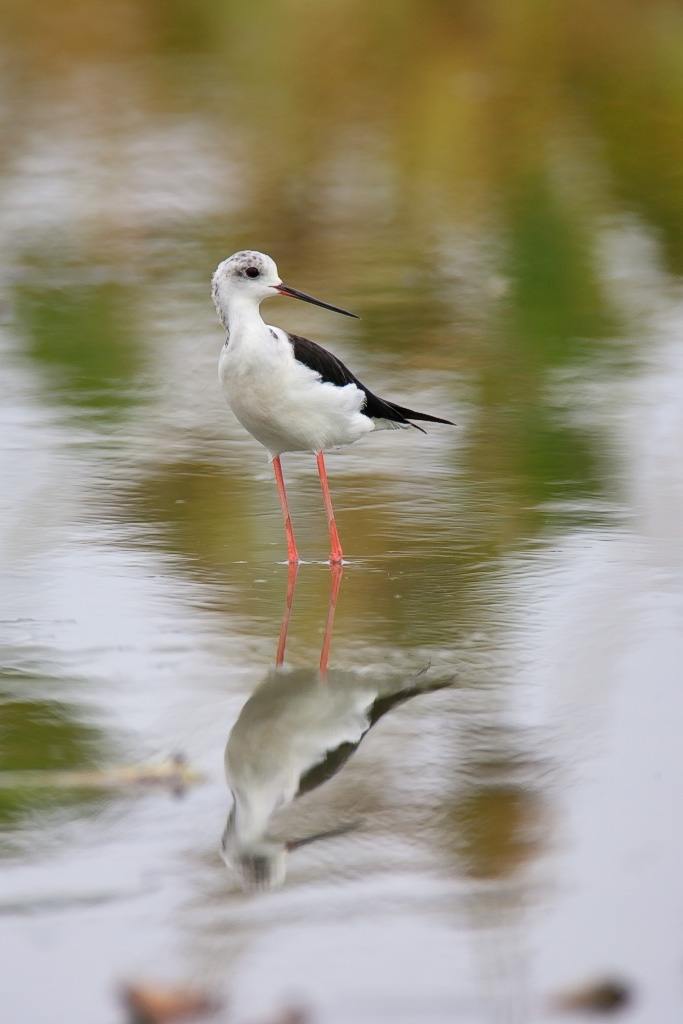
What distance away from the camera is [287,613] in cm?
547

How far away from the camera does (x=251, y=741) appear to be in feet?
14.3

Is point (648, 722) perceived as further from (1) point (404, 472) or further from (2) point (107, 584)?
(1) point (404, 472)

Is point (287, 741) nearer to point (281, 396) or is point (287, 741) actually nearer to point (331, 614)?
point (331, 614)

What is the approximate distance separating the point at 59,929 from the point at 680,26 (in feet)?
53.2

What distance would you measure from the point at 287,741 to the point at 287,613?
1.14m

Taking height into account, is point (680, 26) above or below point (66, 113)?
above

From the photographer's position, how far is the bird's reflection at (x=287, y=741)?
375 centimetres

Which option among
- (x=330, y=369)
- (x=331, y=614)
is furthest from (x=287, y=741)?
(x=330, y=369)

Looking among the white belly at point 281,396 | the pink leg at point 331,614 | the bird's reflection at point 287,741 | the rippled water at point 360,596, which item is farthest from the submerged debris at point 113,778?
the white belly at point 281,396

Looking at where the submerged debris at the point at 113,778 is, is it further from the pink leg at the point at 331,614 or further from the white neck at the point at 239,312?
the white neck at the point at 239,312

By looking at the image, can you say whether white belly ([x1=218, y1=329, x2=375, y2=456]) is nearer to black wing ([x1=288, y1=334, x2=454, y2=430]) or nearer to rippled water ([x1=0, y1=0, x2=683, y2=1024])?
black wing ([x1=288, y1=334, x2=454, y2=430])

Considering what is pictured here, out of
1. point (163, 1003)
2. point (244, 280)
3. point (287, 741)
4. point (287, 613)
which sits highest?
point (244, 280)

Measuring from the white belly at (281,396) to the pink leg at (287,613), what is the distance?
0.59 meters

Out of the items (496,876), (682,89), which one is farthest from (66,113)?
(496,876)
